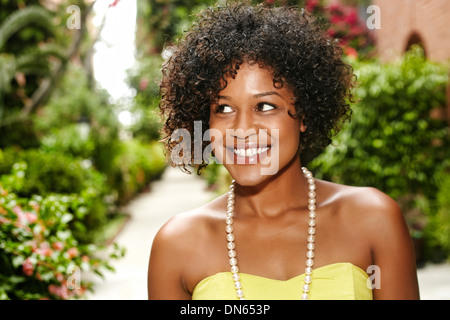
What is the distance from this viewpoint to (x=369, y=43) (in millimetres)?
Answer: 9617

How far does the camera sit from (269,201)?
179 centimetres

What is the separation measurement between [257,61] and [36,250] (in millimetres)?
1773

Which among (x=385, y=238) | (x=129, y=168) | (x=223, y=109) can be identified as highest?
(x=129, y=168)

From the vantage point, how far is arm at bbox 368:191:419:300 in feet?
5.24

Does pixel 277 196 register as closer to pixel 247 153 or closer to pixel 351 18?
pixel 247 153

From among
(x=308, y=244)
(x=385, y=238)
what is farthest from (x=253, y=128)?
(x=385, y=238)

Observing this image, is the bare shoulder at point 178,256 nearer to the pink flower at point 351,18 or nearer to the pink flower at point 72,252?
the pink flower at point 72,252

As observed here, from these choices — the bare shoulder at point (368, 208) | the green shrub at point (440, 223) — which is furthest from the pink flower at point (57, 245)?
the green shrub at point (440, 223)

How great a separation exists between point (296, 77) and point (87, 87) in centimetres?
1281

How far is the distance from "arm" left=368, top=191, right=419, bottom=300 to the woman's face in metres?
0.35

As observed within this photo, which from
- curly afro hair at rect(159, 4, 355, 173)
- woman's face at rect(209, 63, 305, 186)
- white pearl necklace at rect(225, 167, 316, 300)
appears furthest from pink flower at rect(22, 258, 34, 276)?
woman's face at rect(209, 63, 305, 186)

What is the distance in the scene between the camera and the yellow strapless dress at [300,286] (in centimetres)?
159
